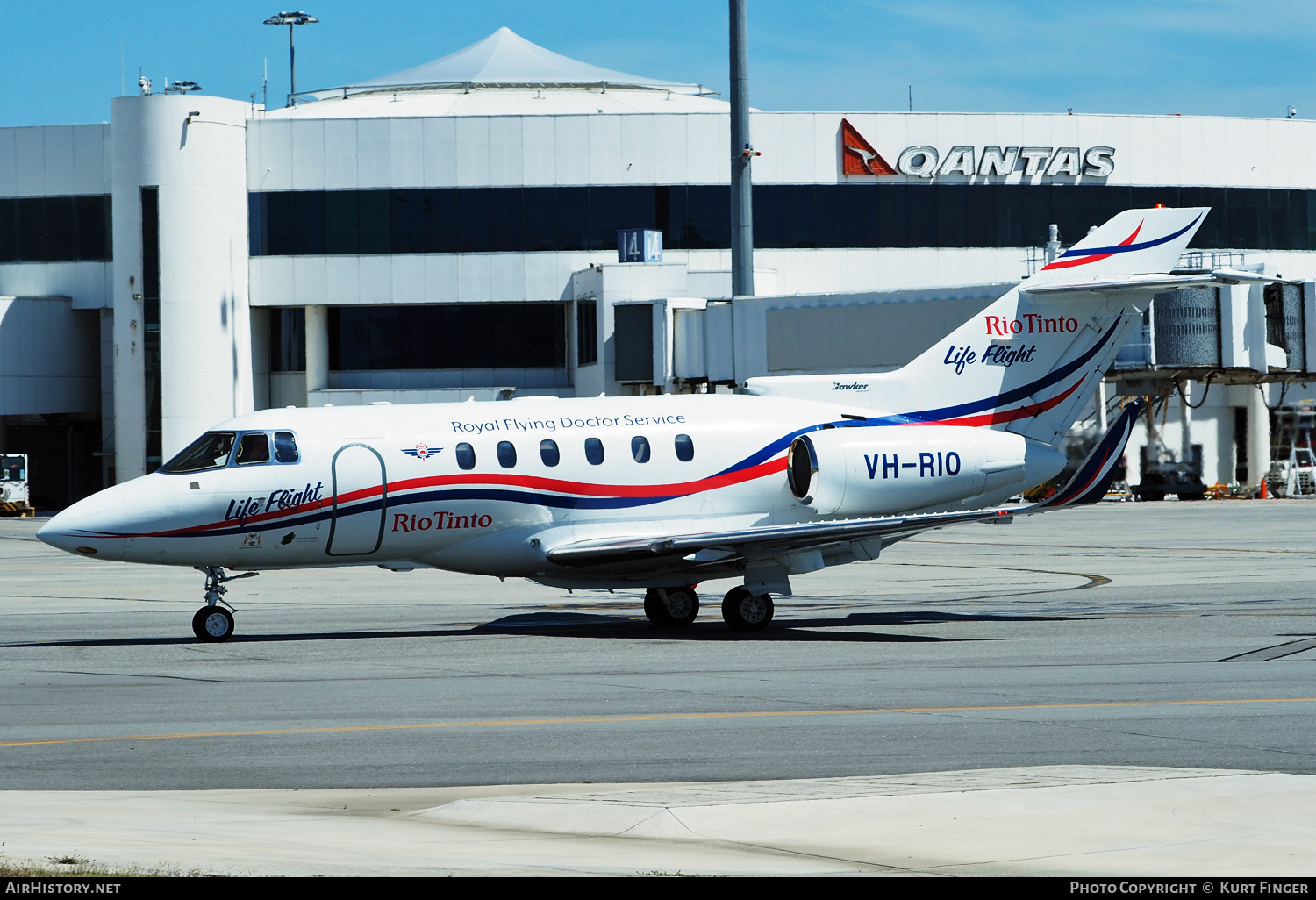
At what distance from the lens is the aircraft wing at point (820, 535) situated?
20.5 meters

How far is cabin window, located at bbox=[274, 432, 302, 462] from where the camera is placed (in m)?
21.3

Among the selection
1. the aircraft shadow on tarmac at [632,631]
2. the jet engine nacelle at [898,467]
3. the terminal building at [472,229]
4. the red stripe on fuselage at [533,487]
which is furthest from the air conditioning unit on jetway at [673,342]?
the red stripe on fuselage at [533,487]

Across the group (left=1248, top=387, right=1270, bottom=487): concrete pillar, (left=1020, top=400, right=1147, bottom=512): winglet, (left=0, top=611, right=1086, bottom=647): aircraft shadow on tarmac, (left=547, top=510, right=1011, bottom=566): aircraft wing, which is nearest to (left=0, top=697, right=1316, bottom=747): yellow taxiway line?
(left=1020, top=400, right=1147, bottom=512): winglet

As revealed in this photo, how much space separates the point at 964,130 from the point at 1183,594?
36867 mm

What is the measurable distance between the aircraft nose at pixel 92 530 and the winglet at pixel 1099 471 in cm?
1166

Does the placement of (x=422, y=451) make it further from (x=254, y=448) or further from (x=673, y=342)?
(x=673, y=342)

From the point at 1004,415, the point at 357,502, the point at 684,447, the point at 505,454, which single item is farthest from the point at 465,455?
the point at 1004,415

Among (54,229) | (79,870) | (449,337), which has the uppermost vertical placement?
(54,229)

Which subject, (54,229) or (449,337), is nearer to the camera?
(449,337)

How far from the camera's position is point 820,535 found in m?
21.1

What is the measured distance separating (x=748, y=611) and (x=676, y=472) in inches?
89.3

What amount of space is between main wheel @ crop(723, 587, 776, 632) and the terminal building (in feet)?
104
